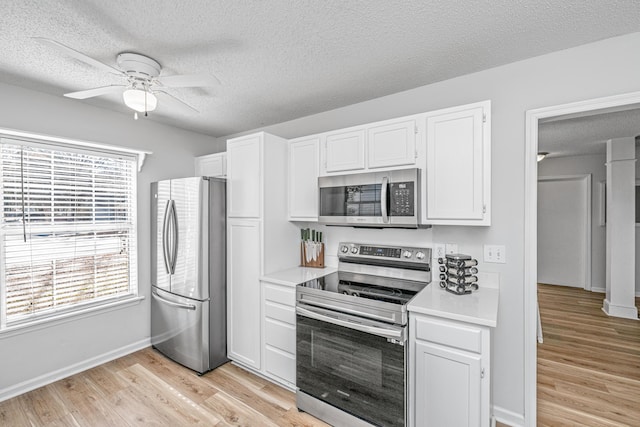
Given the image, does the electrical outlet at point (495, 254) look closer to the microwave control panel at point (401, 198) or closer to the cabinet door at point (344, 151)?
the microwave control panel at point (401, 198)

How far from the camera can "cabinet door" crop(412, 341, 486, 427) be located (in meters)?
1.57

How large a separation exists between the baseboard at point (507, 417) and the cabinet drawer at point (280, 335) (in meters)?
1.55

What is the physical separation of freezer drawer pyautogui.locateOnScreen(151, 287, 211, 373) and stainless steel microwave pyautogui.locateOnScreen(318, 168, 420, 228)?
148 centimetres

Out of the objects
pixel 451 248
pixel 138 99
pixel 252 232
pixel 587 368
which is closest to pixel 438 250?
pixel 451 248

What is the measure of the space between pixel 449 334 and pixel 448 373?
0.22m

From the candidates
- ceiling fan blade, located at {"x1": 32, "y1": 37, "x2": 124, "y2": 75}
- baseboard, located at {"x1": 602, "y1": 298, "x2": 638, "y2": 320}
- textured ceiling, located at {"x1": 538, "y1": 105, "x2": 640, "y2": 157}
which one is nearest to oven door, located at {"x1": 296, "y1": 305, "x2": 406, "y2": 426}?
ceiling fan blade, located at {"x1": 32, "y1": 37, "x2": 124, "y2": 75}

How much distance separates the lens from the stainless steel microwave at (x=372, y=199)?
209 centimetres

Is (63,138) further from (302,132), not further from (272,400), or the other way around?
(272,400)

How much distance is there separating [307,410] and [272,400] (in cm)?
33

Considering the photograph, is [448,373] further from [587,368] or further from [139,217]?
[139,217]

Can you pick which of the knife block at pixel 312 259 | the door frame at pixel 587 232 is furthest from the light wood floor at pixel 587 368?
the knife block at pixel 312 259

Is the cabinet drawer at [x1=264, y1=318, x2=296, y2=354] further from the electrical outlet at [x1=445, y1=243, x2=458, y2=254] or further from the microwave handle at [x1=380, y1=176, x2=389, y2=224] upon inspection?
the electrical outlet at [x1=445, y1=243, x2=458, y2=254]

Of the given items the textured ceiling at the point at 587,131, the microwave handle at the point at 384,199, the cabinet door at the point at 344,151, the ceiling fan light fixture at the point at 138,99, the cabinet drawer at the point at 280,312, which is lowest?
the cabinet drawer at the point at 280,312

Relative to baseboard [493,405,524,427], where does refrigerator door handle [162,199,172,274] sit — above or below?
above
